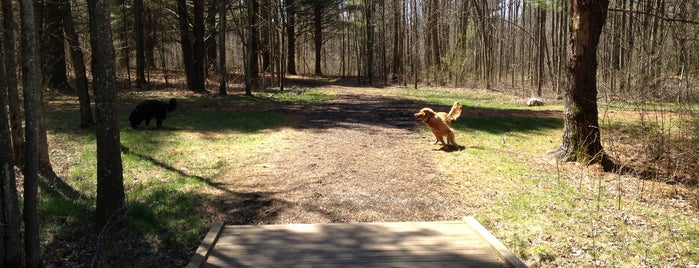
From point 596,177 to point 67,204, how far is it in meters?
8.26

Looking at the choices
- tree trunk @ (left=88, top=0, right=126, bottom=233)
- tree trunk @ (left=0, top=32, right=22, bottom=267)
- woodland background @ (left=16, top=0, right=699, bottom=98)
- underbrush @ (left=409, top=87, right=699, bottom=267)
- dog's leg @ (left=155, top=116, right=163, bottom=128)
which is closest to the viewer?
tree trunk @ (left=0, top=32, right=22, bottom=267)

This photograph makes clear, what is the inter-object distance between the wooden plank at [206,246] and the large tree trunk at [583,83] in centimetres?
665

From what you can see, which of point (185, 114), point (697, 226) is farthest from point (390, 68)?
point (697, 226)

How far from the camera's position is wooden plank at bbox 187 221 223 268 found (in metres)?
4.50

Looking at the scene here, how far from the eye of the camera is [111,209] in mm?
5434

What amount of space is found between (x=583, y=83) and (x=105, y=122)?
7879 millimetres

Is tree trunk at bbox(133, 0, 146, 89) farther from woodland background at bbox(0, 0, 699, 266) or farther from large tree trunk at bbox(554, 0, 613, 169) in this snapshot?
large tree trunk at bbox(554, 0, 613, 169)

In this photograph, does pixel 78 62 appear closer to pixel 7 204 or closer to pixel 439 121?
pixel 7 204

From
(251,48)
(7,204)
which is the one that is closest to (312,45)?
(251,48)

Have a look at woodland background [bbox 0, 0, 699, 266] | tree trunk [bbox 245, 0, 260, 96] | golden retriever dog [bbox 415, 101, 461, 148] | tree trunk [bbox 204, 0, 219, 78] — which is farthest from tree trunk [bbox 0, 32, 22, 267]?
tree trunk [bbox 204, 0, 219, 78]

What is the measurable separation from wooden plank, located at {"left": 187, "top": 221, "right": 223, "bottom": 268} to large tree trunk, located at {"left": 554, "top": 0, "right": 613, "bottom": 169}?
6645 millimetres

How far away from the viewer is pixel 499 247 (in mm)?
4797

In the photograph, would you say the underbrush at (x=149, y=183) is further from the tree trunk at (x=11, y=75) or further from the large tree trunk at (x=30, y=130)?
the tree trunk at (x=11, y=75)

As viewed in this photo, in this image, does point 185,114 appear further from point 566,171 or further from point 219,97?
point 566,171
